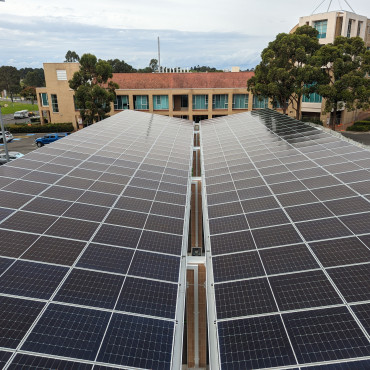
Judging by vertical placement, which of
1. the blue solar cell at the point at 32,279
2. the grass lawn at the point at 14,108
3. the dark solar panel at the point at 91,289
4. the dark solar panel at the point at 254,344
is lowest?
the dark solar panel at the point at 254,344

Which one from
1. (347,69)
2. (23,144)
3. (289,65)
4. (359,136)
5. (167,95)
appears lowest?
(23,144)

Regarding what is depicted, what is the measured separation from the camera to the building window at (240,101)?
67.2 metres

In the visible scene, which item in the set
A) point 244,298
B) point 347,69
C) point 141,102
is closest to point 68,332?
point 244,298

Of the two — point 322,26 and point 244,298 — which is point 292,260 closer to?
point 244,298

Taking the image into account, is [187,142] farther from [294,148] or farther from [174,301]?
[174,301]

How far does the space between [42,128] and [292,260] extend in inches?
2877

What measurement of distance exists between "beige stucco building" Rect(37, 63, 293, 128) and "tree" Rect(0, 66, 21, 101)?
2848 inches

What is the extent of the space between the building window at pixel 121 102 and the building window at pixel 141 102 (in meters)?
2.18

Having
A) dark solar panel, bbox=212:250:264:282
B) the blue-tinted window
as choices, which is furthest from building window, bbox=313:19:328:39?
dark solar panel, bbox=212:250:264:282

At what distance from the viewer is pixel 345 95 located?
136 ft

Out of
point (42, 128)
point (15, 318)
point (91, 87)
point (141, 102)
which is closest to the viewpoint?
point (15, 318)

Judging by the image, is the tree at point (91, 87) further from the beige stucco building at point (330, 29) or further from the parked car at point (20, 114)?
the parked car at point (20, 114)

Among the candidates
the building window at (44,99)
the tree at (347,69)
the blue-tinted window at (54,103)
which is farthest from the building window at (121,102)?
the tree at (347,69)

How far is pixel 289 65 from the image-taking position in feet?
143
